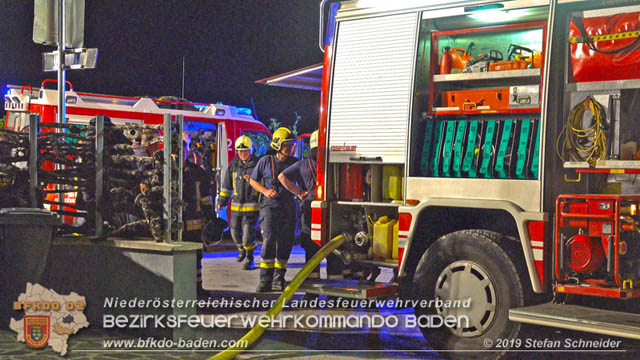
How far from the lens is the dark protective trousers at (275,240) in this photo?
32.7ft

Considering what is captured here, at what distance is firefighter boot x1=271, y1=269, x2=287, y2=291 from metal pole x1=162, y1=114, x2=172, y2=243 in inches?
106

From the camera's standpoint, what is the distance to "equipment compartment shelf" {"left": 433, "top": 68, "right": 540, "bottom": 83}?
21.9ft

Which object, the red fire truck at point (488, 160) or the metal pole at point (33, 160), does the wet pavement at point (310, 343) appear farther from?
the metal pole at point (33, 160)

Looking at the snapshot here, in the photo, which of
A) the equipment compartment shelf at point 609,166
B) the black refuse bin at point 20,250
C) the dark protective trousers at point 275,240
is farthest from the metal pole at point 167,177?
the equipment compartment shelf at point 609,166

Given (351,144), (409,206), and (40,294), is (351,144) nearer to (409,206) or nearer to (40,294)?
(409,206)

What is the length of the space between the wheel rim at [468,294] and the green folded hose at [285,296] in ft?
4.00

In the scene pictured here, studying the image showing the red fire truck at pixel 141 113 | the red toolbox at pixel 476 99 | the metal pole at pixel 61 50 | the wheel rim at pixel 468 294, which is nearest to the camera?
the wheel rim at pixel 468 294

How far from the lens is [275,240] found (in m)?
9.98

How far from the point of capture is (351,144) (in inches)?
303

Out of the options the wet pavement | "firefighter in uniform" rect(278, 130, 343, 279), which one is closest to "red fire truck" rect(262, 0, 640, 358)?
the wet pavement

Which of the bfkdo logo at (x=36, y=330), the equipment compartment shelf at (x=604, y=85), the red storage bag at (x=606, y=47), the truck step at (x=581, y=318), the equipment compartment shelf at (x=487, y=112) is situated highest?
the red storage bag at (x=606, y=47)

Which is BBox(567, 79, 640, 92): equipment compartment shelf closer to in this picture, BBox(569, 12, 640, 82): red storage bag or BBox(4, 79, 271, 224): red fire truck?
BBox(569, 12, 640, 82): red storage bag

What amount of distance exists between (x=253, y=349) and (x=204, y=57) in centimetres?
2824

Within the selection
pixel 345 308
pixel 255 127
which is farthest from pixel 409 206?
pixel 255 127
